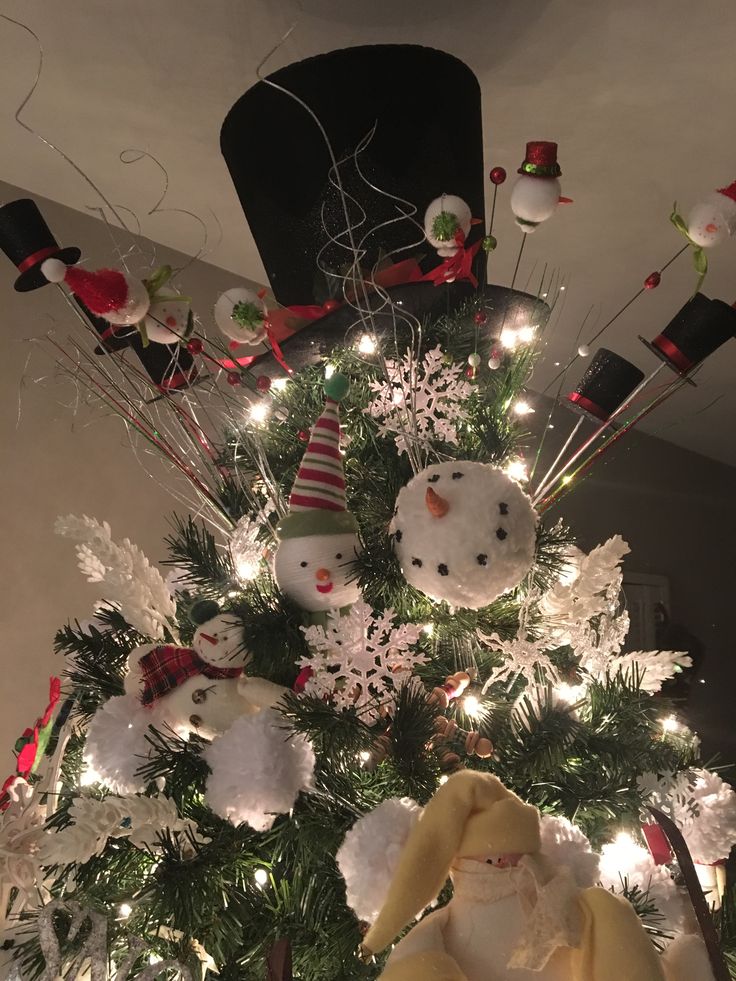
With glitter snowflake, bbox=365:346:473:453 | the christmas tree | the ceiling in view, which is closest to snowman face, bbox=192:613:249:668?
the christmas tree

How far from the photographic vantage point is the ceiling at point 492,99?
33.3 inches

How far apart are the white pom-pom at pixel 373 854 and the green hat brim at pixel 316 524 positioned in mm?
200

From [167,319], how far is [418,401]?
0.23 metres

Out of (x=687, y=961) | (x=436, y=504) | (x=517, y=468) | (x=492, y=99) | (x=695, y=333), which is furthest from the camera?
(x=492, y=99)

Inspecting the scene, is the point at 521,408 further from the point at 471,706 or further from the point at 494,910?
the point at 494,910

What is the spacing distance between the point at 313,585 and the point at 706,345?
377 millimetres

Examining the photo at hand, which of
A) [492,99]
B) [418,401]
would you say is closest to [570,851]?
[418,401]

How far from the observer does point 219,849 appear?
56 cm

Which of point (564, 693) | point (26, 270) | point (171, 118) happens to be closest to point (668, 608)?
point (564, 693)

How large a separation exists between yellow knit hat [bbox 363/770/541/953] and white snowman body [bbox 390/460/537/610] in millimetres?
139

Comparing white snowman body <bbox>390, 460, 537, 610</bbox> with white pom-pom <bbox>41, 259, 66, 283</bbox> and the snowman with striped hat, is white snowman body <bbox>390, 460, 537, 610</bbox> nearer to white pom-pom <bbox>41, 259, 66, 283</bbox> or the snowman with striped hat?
the snowman with striped hat

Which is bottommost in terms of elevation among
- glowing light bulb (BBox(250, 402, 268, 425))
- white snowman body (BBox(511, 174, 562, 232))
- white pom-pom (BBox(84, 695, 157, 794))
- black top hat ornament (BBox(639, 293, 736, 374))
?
white pom-pom (BBox(84, 695, 157, 794))

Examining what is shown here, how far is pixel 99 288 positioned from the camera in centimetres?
62

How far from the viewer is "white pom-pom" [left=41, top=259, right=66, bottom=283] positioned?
2.01 ft
